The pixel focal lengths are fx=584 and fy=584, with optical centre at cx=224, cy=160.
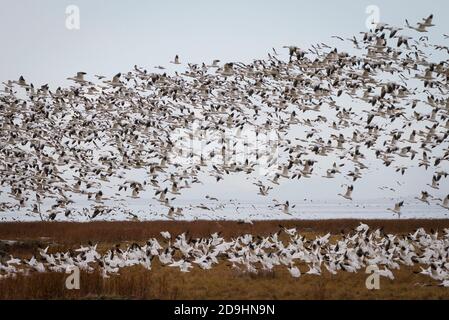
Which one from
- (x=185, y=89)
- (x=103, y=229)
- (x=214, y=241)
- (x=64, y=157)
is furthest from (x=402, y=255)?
(x=103, y=229)

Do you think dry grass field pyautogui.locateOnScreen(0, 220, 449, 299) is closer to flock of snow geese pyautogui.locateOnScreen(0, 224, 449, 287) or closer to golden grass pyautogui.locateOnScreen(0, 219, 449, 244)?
flock of snow geese pyautogui.locateOnScreen(0, 224, 449, 287)

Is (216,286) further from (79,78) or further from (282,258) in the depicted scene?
(79,78)

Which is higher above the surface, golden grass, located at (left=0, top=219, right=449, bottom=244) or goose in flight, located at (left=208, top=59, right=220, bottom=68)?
goose in flight, located at (left=208, top=59, right=220, bottom=68)

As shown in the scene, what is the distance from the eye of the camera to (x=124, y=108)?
92.4 feet

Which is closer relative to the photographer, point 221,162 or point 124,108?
point 221,162

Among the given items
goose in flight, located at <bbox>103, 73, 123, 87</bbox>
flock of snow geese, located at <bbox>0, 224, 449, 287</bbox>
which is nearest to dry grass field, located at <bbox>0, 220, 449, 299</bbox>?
flock of snow geese, located at <bbox>0, 224, 449, 287</bbox>

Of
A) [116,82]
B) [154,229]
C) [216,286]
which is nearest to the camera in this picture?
[216,286]

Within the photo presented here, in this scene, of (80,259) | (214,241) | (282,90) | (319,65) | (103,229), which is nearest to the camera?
(80,259)

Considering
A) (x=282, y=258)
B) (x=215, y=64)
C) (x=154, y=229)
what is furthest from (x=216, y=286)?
(x=154, y=229)

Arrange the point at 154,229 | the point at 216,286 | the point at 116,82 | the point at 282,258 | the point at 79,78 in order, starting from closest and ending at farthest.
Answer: the point at 216,286, the point at 282,258, the point at 79,78, the point at 116,82, the point at 154,229

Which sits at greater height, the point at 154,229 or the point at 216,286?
the point at 154,229

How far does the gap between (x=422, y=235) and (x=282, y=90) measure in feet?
30.2
